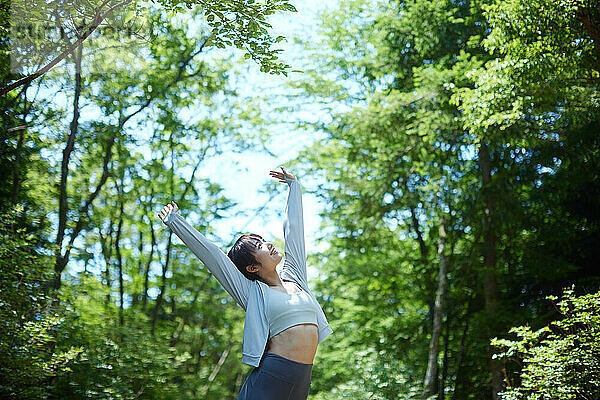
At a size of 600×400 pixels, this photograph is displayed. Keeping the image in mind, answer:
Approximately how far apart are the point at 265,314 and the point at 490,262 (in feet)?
25.8

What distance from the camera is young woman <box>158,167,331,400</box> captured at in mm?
1685

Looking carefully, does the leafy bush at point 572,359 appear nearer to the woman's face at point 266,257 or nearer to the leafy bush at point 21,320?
the woman's face at point 266,257

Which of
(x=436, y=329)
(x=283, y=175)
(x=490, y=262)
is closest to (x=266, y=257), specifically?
(x=283, y=175)

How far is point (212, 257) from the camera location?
5.63 ft

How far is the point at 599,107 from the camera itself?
737 centimetres

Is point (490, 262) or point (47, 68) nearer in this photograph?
point (47, 68)

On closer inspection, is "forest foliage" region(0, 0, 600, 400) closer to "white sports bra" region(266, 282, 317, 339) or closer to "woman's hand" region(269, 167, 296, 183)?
"woman's hand" region(269, 167, 296, 183)

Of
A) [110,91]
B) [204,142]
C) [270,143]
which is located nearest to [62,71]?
[110,91]

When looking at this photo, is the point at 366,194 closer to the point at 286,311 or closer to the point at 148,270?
the point at 148,270

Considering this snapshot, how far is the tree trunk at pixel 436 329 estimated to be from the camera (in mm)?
8252

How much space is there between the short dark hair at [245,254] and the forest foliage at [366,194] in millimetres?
3976

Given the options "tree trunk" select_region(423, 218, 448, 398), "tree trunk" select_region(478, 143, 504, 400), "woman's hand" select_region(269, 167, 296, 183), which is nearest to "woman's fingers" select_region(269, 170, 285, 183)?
"woman's hand" select_region(269, 167, 296, 183)

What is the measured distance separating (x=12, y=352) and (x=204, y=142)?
7423 millimetres

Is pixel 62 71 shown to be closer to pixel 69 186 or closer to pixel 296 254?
pixel 69 186
